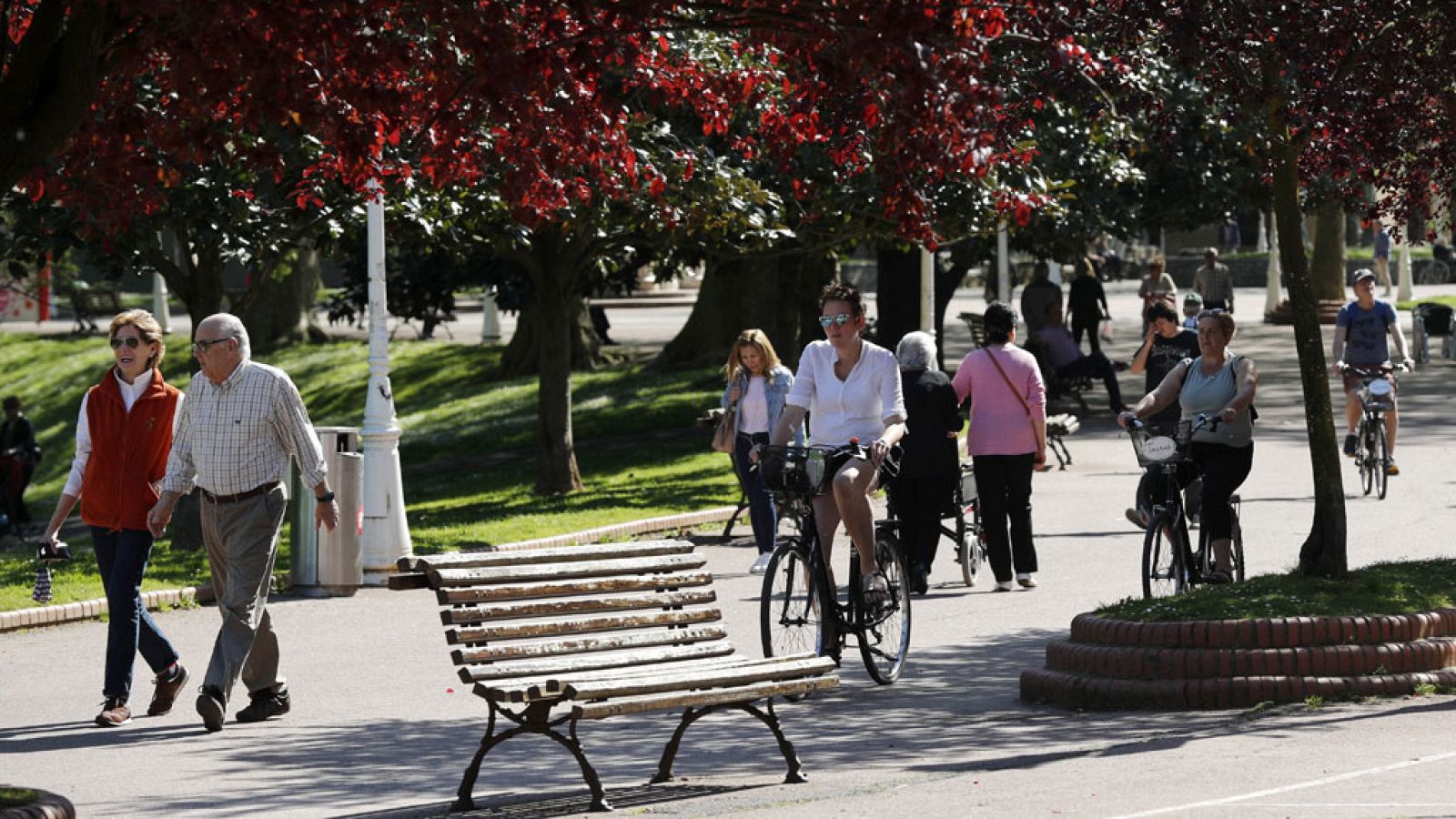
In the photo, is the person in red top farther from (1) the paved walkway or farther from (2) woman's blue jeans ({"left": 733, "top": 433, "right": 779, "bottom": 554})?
(2) woman's blue jeans ({"left": 733, "top": 433, "right": 779, "bottom": 554})

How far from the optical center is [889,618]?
11.1 m

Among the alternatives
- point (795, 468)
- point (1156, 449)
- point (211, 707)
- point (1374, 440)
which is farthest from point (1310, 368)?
point (1374, 440)

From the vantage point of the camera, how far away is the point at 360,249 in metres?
28.8

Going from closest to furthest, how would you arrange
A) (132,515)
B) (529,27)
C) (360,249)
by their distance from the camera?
1. (529,27)
2. (132,515)
3. (360,249)

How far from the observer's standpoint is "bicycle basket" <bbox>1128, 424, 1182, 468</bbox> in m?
12.3

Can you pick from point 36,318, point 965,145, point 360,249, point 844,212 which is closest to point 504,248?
point 844,212

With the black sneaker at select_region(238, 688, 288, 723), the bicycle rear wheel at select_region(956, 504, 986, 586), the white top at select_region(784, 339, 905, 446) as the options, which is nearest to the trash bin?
the bicycle rear wheel at select_region(956, 504, 986, 586)

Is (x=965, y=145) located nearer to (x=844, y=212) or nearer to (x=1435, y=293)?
(x=844, y=212)

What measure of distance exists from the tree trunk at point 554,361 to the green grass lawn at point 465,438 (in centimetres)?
35

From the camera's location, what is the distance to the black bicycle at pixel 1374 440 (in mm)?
19109

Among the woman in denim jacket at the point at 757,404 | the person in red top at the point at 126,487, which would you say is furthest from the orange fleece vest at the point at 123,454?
the woman in denim jacket at the point at 757,404

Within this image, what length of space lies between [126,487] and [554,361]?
473 inches

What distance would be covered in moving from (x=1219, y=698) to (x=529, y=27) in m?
3.93

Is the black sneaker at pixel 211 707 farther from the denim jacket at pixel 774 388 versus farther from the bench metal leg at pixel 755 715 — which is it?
the denim jacket at pixel 774 388
